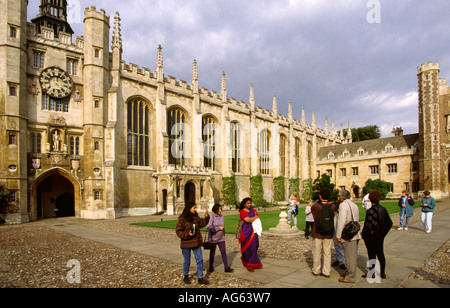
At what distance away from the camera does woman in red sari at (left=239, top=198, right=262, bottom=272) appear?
6.94 meters

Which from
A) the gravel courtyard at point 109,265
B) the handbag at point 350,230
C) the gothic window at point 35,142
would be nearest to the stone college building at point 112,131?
the gothic window at point 35,142

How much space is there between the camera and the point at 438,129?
35156 millimetres

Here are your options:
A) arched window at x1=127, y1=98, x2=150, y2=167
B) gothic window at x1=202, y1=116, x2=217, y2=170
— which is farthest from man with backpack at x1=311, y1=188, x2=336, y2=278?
gothic window at x1=202, y1=116, x2=217, y2=170

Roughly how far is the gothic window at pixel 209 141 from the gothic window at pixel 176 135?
10.4 feet

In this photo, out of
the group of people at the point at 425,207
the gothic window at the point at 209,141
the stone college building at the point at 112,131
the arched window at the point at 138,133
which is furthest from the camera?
the gothic window at the point at 209,141

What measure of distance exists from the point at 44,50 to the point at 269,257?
22519mm

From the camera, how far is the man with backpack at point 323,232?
618cm

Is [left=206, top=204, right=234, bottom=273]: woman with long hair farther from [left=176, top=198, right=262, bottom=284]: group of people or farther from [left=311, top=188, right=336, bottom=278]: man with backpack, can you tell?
[left=311, top=188, right=336, bottom=278]: man with backpack

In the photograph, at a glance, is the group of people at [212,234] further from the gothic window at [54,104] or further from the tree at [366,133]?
the tree at [366,133]

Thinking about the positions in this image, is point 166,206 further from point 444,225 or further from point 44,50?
point 444,225

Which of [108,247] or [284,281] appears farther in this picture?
[108,247]

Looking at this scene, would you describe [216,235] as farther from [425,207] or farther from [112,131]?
[112,131]

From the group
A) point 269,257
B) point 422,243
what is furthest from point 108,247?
point 422,243
